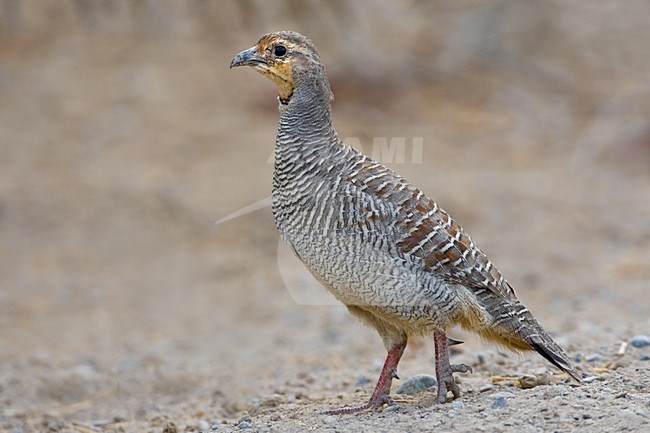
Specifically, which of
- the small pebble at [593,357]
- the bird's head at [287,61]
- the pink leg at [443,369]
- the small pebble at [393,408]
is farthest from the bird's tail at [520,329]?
the bird's head at [287,61]

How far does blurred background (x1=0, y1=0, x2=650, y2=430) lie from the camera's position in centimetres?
732

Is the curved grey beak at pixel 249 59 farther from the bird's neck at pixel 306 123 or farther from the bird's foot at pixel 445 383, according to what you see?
the bird's foot at pixel 445 383

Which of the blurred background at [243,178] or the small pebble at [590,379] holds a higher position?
the blurred background at [243,178]

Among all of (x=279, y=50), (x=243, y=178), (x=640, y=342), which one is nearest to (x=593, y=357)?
(x=640, y=342)

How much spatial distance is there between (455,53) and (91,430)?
31.8ft

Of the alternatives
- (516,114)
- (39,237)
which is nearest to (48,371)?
(39,237)

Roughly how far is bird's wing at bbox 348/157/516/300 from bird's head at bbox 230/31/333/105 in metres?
0.56

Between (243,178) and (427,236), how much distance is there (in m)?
6.51

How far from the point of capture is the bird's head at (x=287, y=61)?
16.5ft

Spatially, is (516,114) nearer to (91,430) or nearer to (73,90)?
(73,90)

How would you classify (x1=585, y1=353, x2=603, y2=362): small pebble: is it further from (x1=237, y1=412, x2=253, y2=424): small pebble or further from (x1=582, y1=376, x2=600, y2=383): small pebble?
(x1=237, y1=412, x2=253, y2=424): small pebble

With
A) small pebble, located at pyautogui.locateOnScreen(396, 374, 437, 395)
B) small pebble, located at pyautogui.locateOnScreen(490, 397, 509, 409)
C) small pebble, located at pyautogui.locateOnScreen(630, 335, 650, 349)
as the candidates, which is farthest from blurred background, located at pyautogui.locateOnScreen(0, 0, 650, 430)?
small pebble, located at pyautogui.locateOnScreen(490, 397, 509, 409)

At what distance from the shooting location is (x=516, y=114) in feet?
42.8

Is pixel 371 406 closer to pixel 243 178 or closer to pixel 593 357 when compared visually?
pixel 593 357
